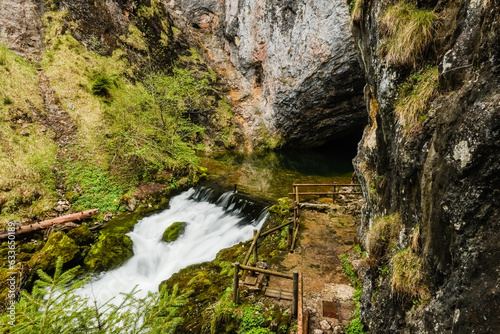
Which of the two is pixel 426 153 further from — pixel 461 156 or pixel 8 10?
pixel 8 10

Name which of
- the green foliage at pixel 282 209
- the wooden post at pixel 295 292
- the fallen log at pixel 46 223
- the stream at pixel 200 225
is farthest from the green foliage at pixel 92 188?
the wooden post at pixel 295 292

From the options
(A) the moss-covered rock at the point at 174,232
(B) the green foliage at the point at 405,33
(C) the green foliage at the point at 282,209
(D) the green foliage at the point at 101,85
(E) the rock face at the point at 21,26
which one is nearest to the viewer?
(B) the green foliage at the point at 405,33

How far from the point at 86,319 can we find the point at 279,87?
73.2 ft

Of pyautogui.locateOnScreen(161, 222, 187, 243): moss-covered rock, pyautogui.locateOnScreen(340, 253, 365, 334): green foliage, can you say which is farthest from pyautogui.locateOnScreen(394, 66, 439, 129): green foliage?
pyautogui.locateOnScreen(161, 222, 187, 243): moss-covered rock

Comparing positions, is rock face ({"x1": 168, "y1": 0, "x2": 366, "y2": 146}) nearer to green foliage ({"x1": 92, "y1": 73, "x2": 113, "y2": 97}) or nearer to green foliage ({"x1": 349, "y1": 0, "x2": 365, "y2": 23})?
green foliage ({"x1": 349, "y1": 0, "x2": 365, "y2": 23})

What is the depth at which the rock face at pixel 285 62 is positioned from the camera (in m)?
18.0

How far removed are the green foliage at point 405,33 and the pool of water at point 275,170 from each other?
9406 mm

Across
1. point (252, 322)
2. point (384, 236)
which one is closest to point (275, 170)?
point (252, 322)

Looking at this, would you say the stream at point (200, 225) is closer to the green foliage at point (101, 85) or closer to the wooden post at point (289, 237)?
the wooden post at point (289, 237)

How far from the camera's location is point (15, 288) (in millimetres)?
7207

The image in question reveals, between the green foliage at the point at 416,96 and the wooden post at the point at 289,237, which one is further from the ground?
the green foliage at the point at 416,96

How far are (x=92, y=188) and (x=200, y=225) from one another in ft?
19.4

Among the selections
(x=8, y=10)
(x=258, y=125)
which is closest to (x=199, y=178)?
A: (x=258, y=125)

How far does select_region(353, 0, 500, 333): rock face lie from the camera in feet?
7.80
